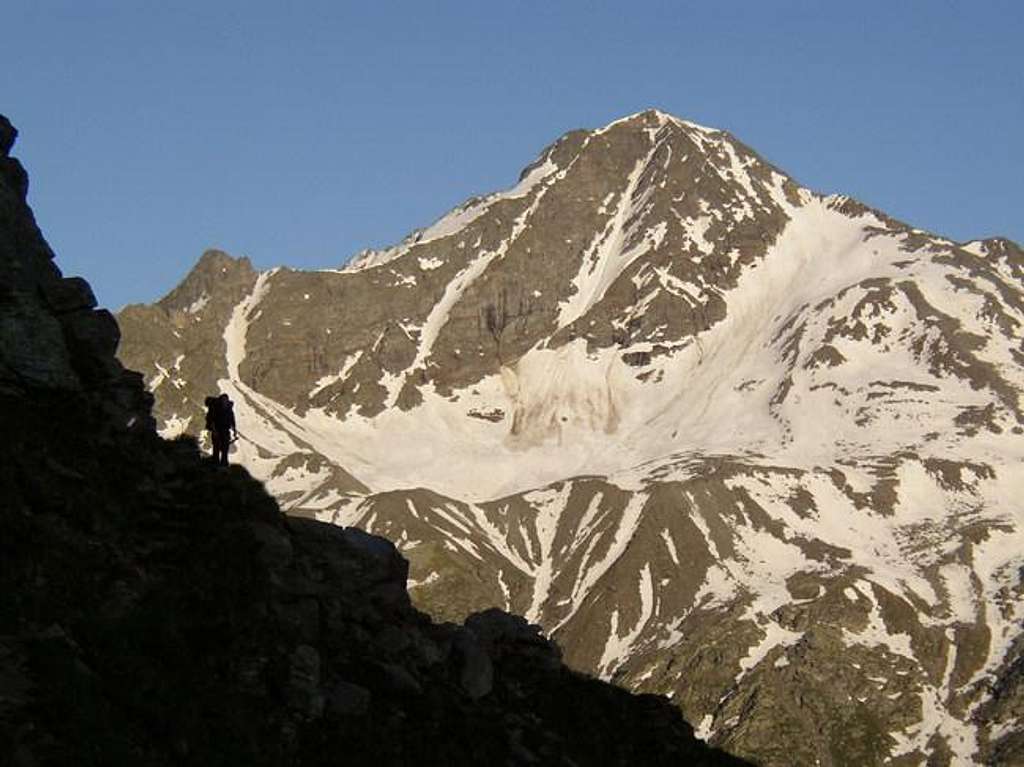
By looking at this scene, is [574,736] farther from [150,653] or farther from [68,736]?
[68,736]

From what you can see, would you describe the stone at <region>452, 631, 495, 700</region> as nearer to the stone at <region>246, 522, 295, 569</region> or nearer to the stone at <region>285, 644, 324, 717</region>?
the stone at <region>246, 522, 295, 569</region>

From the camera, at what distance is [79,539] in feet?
102

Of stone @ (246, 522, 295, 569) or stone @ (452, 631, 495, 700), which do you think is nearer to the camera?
stone @ (246, 522, 295, 569)

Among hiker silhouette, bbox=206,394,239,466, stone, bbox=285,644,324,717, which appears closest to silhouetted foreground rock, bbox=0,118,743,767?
stone, bbox=285,644,324,717

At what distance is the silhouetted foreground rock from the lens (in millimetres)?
26719

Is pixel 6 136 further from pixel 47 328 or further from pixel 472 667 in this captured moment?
pixel 472 667

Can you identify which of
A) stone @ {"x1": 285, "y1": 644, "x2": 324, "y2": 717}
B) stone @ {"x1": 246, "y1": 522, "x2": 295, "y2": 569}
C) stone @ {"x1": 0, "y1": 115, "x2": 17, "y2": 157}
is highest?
stone @ {"x1": 0, "y1": 115, "x2": 17, "y2": 157}

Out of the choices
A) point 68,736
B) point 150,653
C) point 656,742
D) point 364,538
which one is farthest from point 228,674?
point 656,742

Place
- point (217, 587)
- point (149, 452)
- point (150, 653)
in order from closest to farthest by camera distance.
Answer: point (150, 653) → point (217, 587) → point (149, 452)

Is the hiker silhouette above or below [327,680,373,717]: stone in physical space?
above

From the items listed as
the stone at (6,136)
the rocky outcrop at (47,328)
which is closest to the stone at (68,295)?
the rocky outcrop at (47,328)

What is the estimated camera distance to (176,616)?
3080cm

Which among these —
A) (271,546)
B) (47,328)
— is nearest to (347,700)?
(271,546)

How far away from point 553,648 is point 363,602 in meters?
10.6
